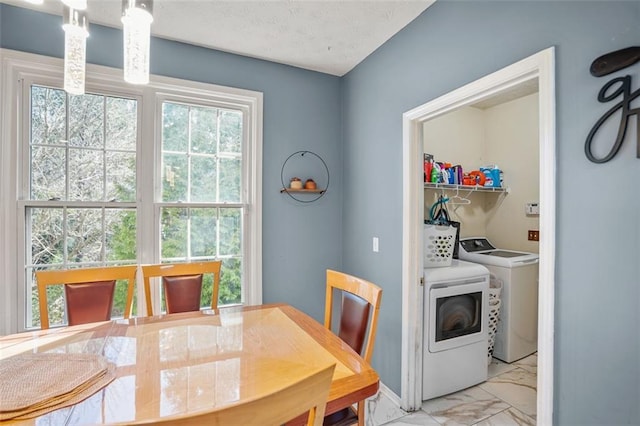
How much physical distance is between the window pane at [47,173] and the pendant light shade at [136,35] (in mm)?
1553

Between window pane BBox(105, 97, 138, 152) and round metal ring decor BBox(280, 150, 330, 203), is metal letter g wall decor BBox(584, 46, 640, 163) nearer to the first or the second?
round metal ring decor BBox(280, 150, 330, 203)

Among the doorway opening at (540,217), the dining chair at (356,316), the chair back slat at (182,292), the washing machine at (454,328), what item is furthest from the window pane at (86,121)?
the washing machine at (454,328)

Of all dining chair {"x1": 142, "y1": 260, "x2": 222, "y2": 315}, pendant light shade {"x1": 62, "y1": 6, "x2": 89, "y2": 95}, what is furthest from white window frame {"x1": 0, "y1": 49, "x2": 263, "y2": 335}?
pendant light shade {"x1": 62, "y1": 6, "x2": 89, "y2": 95}

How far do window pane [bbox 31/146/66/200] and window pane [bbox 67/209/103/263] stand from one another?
0.16 m

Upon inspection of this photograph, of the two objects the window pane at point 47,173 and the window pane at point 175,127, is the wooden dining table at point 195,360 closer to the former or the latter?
the window pane at point 47,173

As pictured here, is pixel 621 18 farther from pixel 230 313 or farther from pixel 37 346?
pixel 37 346

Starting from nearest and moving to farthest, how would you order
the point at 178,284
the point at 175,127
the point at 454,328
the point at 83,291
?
the point at 83,291
the point at 178,284
the point at 454,328
the point at 175,127

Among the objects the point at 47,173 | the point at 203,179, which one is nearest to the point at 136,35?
the point at 203,179

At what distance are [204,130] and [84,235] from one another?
116 cm

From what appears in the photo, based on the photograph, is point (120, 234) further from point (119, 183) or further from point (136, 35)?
point (136, 35)

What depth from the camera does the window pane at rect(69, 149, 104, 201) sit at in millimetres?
2150

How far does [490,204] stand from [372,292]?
9.15 ft

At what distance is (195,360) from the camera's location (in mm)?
1104

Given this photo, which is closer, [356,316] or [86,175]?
[356,316]
